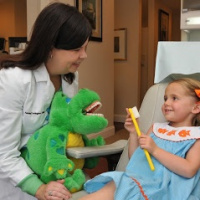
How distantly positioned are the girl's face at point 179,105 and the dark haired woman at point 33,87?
39 cm

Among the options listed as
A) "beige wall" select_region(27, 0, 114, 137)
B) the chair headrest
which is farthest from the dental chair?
"beige wall" select_region(27, 0, 114, 137)

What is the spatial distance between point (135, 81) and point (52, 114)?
3983 millimetres

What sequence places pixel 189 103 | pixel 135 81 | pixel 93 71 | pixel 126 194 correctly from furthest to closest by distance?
pixel 135 81, pixel 93 71, pixel 189 103, pixel 126 194

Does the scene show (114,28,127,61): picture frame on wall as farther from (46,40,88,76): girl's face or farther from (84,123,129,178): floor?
(46,40,88,76): girl's face

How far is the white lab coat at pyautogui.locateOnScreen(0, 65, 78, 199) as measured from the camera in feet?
3.41

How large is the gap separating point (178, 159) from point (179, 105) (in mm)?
229

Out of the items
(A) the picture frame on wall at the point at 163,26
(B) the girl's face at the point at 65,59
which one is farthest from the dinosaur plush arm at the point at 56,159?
(A) the picture frame on wall at the point at 163,26

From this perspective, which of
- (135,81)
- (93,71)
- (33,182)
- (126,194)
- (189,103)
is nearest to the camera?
(126,194)

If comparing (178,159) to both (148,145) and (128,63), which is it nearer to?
(148,145)

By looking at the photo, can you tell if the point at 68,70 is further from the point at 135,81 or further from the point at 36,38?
the point at 135,81

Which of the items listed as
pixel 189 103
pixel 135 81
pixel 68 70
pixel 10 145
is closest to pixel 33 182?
pixel 10 145

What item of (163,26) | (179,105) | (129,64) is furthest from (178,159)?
(163,26)

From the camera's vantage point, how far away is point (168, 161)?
103 cm

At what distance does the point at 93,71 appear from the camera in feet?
11.1
